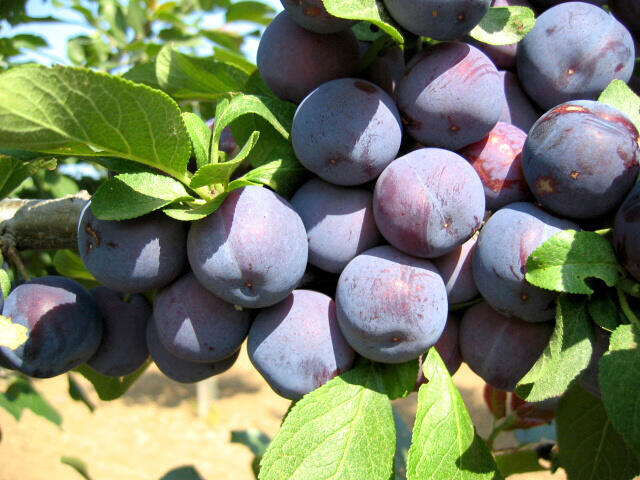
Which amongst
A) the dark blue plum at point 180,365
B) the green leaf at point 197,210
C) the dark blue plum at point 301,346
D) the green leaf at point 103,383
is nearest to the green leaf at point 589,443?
the dark blue plum at point 301,346

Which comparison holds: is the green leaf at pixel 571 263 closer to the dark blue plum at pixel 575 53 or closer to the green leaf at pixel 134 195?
the dark blue plum at pixel 575 53

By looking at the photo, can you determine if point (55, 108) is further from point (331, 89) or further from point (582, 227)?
point (582, 227)

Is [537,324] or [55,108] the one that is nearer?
[55,108]

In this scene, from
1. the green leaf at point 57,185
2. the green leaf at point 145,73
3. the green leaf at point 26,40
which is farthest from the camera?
the green leaf at point 26,40

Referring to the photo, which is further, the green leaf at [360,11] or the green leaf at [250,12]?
the green leaf at [250,12]

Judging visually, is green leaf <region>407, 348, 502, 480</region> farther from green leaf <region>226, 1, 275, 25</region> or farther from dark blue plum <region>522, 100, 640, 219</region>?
green leaf <region>226, 1, 275, 25</region>


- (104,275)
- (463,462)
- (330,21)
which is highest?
(330,21)

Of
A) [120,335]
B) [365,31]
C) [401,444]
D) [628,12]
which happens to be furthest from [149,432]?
[628,12]

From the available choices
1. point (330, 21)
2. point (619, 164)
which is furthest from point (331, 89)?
point (619, 164)
